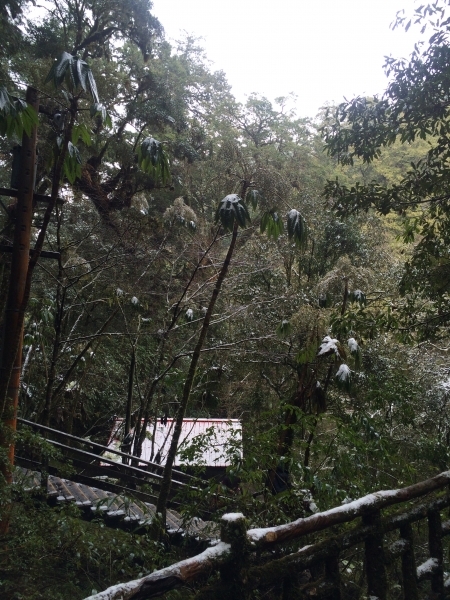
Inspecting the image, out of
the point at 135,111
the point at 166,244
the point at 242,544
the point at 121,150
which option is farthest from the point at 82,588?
the point at 135,111

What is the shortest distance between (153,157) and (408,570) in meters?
2.68

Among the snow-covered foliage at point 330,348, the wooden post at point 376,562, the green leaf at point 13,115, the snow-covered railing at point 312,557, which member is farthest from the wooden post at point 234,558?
the snow-covered foliage at point 330,348

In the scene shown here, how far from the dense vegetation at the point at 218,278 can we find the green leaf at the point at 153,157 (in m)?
0.01

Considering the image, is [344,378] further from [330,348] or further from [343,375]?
[330,348]

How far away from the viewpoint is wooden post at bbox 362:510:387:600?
2225 mm

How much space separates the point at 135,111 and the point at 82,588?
868 centimetres

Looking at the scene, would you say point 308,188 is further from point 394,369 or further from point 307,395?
point 307,395

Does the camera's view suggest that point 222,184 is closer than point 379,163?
Yes

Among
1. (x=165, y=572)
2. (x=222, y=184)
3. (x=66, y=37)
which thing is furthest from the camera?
(x=66, y=37)

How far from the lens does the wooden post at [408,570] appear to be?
7.72ft

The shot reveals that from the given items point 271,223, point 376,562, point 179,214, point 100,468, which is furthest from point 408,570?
point 179,214

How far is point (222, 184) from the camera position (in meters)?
4.79

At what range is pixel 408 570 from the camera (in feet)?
7.77

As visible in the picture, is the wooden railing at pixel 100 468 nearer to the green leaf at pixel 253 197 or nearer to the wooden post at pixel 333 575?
the green leaf at pixel 253 197
